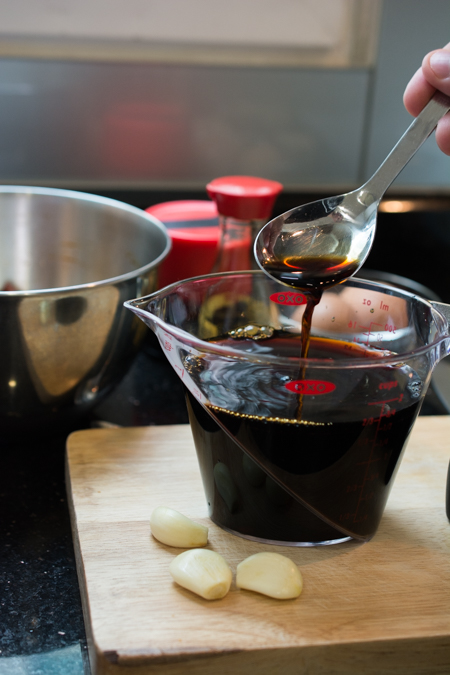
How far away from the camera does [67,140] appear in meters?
1.37

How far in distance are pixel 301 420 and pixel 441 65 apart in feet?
1.25

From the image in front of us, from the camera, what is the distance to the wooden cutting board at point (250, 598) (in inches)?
20.6

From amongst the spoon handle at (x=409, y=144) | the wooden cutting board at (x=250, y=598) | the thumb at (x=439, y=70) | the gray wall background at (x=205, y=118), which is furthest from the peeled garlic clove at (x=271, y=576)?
the gray wall background at (x=205, y=118)

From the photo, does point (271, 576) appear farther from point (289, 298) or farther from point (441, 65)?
point (441, 65)

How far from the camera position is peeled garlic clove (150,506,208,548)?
633mm

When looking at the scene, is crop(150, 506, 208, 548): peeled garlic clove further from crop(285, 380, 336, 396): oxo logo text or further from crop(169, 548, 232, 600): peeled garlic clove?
crop(285, 380, 336, 396): oxo logo text

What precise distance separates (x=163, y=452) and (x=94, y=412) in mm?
178

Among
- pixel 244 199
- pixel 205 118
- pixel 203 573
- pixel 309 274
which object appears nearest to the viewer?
pixel 203 573

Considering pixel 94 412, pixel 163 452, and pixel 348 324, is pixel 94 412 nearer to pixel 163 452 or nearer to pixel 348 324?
pixel 163 452

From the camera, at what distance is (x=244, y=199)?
0.93 meters

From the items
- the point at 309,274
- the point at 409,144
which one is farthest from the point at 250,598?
the point at 409,144

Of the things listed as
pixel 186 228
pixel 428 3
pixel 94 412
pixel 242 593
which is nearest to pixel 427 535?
pixel 242 593

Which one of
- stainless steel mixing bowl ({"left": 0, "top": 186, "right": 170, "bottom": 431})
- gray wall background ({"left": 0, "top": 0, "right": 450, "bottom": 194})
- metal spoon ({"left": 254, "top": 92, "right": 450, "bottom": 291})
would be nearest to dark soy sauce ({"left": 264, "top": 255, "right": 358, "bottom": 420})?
metal spoon ({"left": 254, "top": 92, "right": 450, "bottom": 291})

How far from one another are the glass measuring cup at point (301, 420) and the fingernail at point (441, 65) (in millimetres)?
223
